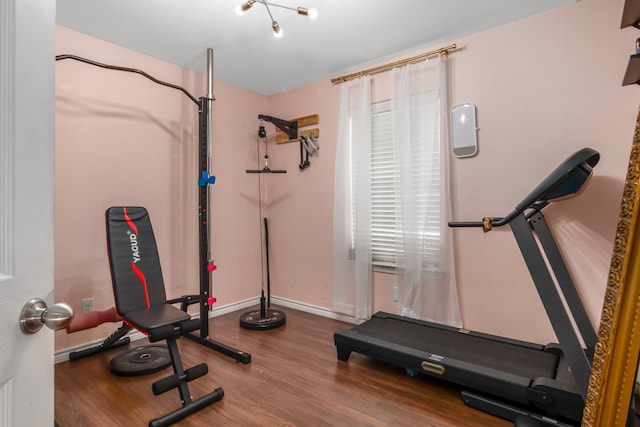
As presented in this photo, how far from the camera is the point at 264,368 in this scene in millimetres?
2342

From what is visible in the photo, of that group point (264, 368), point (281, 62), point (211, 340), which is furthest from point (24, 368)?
point (281, 62)

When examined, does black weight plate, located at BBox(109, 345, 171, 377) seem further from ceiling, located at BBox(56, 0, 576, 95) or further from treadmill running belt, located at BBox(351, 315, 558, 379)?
ceiling, located at BBox(56, 0, 576, 95)

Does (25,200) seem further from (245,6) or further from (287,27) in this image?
(287,27)

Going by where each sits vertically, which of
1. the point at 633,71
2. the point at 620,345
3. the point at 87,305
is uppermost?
the point at 633,71

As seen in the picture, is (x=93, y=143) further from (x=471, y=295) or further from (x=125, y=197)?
(x=471, y=295)

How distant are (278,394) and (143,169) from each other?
218 cm

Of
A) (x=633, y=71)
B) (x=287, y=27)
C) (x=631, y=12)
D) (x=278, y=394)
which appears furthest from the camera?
(x=287, y=27)

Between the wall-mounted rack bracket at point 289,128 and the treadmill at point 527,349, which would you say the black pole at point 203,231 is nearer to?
the wall-mounted rack bracket at point 289,128

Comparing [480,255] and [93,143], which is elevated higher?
[93,143]

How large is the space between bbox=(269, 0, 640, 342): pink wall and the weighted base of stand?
1071 millimetres

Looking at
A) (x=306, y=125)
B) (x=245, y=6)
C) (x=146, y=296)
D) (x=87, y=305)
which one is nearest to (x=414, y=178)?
(x=306, y=125)

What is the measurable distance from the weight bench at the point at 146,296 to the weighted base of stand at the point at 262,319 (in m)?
0.85

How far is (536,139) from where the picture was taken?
232 cm

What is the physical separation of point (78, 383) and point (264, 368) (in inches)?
46.8
